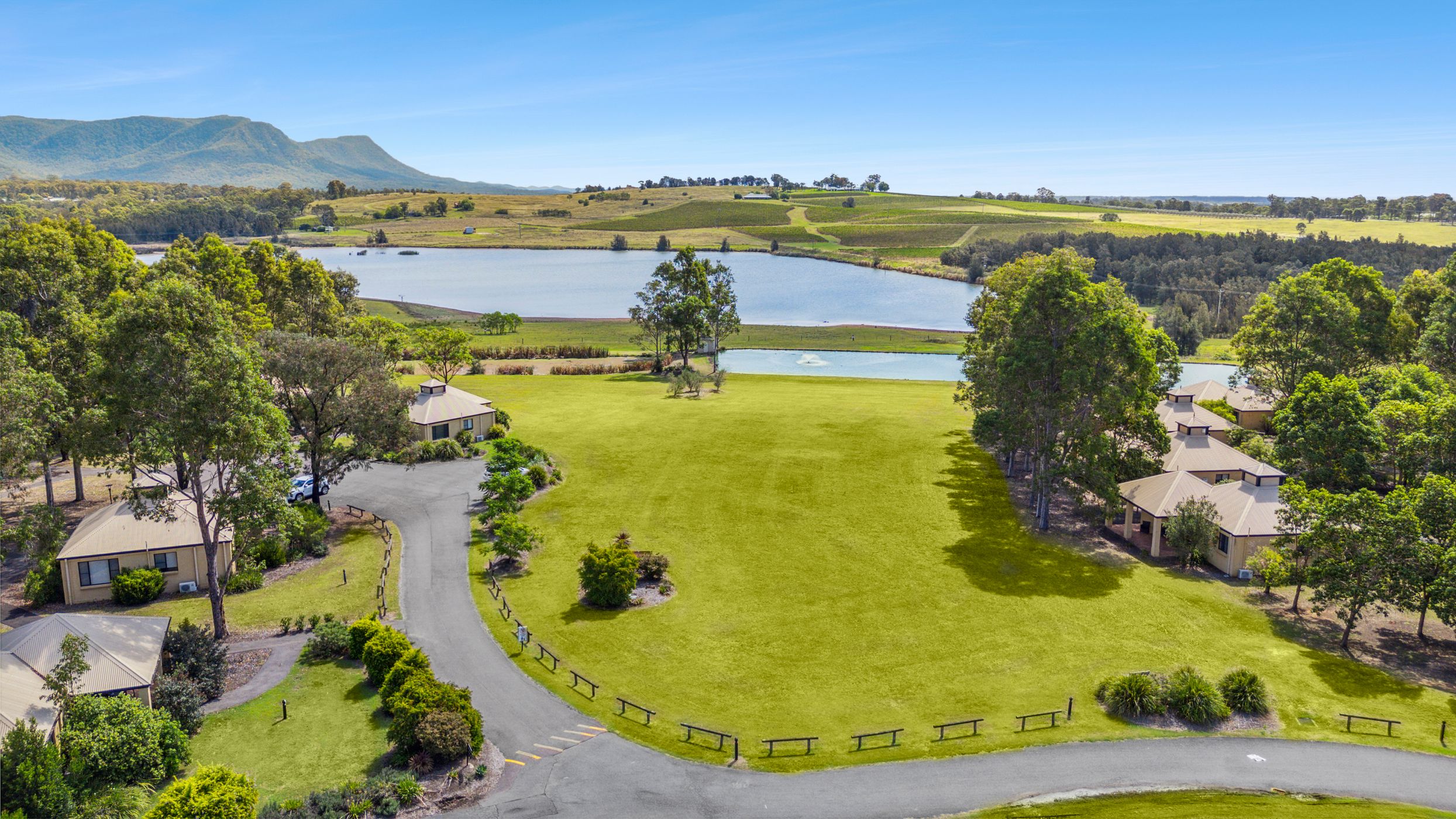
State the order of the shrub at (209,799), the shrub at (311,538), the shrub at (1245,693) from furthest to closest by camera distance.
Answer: the shrub at (311,538)
the shrub at (1245,693)
the shrub at (209,799)

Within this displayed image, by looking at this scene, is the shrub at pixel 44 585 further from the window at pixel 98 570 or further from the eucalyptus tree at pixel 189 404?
the eucalyptus tree at pixel 189 404

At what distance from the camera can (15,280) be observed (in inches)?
1578

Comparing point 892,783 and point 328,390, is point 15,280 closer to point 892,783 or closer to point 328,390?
point 328,390

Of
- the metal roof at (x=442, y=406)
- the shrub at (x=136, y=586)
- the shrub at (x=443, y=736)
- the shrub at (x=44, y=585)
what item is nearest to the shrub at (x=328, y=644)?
the shrub at (x=443, y=736)

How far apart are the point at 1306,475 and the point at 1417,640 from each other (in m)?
13.6

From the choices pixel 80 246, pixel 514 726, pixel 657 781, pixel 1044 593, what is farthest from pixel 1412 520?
pixel 80 246

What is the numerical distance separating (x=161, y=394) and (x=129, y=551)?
469 inches

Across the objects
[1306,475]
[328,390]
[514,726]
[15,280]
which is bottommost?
[514,726]

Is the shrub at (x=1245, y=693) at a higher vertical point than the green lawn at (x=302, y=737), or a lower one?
higher

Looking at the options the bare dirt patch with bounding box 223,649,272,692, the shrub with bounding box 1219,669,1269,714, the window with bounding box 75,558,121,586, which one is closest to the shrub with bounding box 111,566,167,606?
the window with bounding box 75,558,121,586

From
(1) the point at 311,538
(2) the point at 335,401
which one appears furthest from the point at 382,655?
(2) the point at 335,401

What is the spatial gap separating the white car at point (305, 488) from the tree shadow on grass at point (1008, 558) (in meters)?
35.0

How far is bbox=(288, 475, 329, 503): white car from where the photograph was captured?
151 ft

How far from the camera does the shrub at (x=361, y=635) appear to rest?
29.9 m
